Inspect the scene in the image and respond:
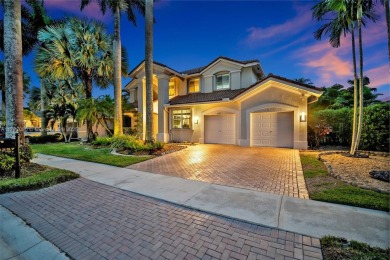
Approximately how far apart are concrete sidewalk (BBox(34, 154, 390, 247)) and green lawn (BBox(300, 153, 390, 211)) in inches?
8.0

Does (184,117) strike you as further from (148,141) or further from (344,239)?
(344,239)

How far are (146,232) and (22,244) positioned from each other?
185 centimetres

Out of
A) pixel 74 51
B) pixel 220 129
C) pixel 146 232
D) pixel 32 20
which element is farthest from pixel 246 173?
pixel 32 20

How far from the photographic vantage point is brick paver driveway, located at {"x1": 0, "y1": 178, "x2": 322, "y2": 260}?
2.31 m

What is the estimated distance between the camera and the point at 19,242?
2.65m

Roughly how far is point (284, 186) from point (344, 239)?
2.29 m

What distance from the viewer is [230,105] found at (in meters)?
13.4

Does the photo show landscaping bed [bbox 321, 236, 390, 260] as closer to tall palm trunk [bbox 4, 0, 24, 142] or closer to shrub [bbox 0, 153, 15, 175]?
shrub [bbox 0, 153, 15, 175]

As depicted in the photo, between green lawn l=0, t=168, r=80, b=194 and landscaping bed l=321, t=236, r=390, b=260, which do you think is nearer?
landscaping bed l=321, t=236, r=390, b=260

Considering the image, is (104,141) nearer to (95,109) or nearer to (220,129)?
(95,109)

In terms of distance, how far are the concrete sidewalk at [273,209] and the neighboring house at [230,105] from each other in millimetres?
8384

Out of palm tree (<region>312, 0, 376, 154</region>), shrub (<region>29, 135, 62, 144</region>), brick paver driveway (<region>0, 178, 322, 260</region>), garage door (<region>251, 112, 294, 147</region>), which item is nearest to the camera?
brick paver driveway (<region>0, 178, 322, 260</region>)

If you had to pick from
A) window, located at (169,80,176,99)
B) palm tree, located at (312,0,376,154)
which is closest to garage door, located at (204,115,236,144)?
window, located at (169,80,176,99)

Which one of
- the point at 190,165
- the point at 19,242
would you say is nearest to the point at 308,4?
the point at 190,165
